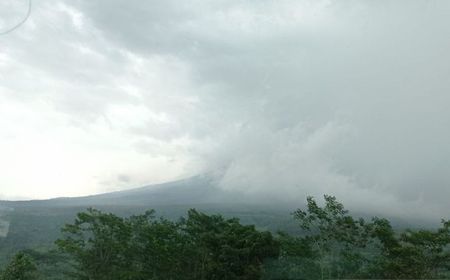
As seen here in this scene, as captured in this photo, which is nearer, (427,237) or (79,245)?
(427,237)

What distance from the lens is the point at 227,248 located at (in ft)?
130

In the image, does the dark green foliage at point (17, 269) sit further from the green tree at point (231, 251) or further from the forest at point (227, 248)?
the green tree at point (231, 251)

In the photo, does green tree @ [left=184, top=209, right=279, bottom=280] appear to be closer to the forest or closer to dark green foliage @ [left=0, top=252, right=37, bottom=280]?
the forest

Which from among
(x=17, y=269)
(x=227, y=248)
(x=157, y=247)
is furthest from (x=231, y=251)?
(x=17, y=269)

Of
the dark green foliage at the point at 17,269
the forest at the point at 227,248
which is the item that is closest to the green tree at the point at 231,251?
the forest at the point at 227,248

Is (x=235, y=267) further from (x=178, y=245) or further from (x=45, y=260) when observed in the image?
(x=45, y=260)

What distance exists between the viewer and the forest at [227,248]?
3734 centimetres

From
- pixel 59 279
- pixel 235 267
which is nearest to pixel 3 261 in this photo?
pixel 59 279

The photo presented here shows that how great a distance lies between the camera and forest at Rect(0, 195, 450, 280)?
3734cm

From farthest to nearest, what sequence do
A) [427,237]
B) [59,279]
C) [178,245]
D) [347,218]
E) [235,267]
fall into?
[59,279] → [178,245] → [235,267] → [347,218] → [427,237]

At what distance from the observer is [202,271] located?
41.3m

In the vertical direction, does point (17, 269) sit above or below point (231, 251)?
below

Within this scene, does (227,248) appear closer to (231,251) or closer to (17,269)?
(231,251)

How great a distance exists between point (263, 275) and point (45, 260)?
2916 cm
